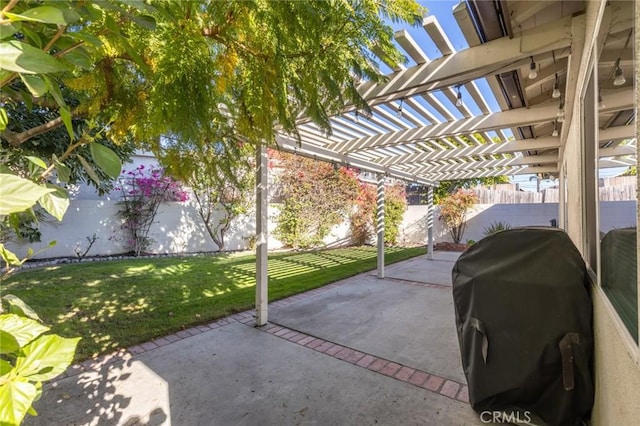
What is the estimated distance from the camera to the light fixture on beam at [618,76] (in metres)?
1.55

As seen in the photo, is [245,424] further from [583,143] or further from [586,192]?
[583,143]

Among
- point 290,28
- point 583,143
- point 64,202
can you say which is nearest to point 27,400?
point 64,202

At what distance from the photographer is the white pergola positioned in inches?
71.6

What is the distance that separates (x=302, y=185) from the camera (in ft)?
45.3

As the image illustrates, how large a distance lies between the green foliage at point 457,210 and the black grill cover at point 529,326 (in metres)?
13.6

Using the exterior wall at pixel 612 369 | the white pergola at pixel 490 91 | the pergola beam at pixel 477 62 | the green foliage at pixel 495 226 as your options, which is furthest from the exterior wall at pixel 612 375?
the green foliage at pixel 495 226

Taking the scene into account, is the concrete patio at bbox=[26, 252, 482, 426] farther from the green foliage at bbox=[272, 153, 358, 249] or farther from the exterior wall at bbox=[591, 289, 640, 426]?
the green foliage at bbox=[272, 153, 358, 249]

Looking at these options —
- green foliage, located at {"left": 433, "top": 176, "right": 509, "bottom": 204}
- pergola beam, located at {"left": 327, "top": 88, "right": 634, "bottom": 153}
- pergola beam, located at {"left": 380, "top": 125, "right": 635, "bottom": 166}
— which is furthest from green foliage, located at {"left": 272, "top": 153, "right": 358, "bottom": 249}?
green foliage, located at {"left": 433, "top": 176, "right": 509, "bottom": 204}

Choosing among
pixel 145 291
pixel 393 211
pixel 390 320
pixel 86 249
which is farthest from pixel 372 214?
pixel 86 249

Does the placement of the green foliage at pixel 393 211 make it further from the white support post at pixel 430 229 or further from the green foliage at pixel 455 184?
the green foliage at pixel 455 184

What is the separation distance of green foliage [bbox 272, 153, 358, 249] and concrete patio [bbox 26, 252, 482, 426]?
8424 millimetres

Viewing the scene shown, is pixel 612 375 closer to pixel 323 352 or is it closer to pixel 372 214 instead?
pixel 323 352

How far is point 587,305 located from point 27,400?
3069 millimetres

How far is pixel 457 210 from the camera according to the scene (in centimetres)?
1530
